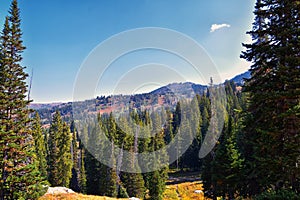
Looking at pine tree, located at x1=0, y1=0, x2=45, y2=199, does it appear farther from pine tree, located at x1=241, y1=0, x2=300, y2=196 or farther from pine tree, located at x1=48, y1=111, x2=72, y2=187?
pine tree, located at x1=48, y1=111, x2=72, y2=187

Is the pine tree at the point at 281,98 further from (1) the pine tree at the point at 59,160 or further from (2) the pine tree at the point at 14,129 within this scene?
(1) the pine tree at the point at 59,160

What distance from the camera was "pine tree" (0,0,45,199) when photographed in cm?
2128

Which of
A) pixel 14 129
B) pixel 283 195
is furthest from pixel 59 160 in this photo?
pixel 283 195

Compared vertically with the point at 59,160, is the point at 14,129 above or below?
above

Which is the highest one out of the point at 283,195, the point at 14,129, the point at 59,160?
the point at 14,129

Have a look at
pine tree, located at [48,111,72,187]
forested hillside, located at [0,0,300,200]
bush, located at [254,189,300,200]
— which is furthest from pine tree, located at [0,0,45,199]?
pine tree, located at [48,111,72,187]

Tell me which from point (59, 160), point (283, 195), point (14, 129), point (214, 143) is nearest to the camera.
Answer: point (283, 195)

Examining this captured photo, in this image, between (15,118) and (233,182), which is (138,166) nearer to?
(233,182)

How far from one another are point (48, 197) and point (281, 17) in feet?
85.3

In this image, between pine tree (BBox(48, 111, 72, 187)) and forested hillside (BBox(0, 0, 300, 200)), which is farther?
pine tree (BBox(48, 111, 72, 187))

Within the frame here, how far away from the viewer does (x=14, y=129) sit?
21859 mm

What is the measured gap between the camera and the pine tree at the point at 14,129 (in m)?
21.3

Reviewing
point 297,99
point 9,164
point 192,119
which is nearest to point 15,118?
point 9,164

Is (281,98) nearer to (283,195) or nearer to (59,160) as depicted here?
(283,195)
